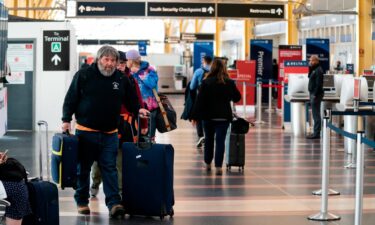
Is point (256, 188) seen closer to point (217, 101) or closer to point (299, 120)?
point (217, 101)

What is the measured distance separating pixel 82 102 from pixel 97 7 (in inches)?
853

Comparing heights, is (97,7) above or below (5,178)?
above

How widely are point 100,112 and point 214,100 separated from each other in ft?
13.0

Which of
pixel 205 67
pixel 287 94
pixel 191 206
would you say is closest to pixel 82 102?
pixel 191 206

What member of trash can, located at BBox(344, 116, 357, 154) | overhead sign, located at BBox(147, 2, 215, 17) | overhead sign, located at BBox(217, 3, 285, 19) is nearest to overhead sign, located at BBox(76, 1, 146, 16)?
overhead sign, located at BBox(147, 2, 215, 17)

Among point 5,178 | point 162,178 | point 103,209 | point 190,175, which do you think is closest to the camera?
point 5,178

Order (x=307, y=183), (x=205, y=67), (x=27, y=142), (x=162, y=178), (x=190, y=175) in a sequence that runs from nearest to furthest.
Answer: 1. (x=162, y=178)
2. (x=307, y=183)
3. (x=190, y=175)
4. (x=205, y=67)
5. (x=27, y=142)

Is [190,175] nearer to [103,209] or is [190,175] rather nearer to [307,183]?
[307,183]

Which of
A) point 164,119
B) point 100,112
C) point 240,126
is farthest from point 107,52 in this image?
point 240,126

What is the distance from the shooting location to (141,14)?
1189 inches

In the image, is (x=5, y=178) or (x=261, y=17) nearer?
→ (x=5, y=178)

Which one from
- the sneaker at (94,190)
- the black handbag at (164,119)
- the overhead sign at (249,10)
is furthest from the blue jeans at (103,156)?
the overhead sign at (249,10)

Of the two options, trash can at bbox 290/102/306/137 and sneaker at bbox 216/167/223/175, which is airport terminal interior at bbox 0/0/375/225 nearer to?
trash can at bbox 290/102/306/137

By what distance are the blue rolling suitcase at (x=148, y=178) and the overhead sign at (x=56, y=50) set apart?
38.6 feet
